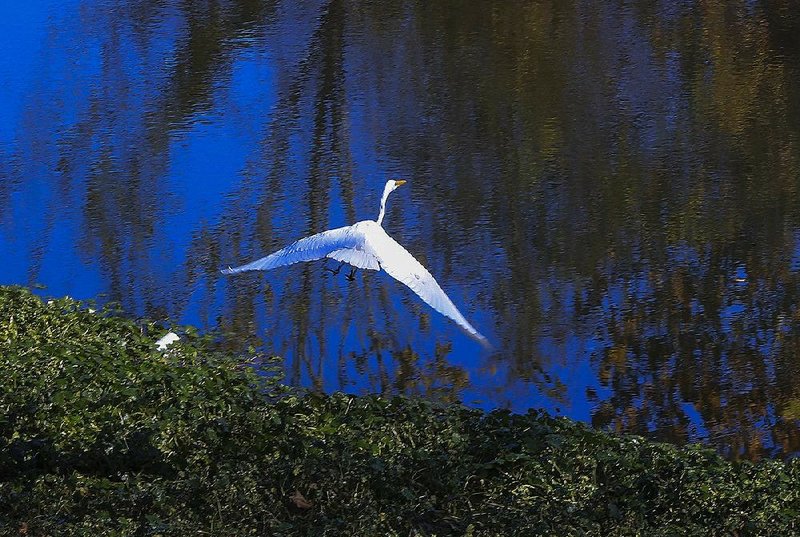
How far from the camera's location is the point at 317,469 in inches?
181

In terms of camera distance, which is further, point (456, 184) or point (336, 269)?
point (456, 184)

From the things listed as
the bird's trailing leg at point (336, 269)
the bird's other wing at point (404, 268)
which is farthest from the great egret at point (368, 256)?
the bird's trailing leg at point (336, 269)

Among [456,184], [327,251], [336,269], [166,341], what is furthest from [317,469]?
[456,184]

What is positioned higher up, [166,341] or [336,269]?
[336,269]

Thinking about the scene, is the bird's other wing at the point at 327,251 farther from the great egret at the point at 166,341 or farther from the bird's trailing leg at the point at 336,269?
the bird's trailing leg at the point at 336,269

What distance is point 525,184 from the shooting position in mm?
8258

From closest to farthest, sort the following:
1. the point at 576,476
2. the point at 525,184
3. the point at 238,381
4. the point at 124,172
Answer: the point at 576,476
the point at 238,381
the point at 525,184
the point at 124,172

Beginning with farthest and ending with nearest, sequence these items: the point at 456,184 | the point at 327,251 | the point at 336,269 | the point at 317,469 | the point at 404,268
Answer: the point at 456,184, the point at 336,269, the point at 327,251, the point at 404,268, the point at 317,469

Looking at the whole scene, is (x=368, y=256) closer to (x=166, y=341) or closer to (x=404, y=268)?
(x=404, y=268)

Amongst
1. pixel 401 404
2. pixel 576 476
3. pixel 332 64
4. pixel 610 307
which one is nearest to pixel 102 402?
pixel 401 404

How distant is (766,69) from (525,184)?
3129 mm

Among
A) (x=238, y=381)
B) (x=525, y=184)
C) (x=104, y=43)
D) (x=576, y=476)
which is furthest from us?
(x=104, y=43)

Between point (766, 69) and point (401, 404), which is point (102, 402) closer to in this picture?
point (401, 404)

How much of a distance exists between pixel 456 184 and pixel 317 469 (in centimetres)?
401
